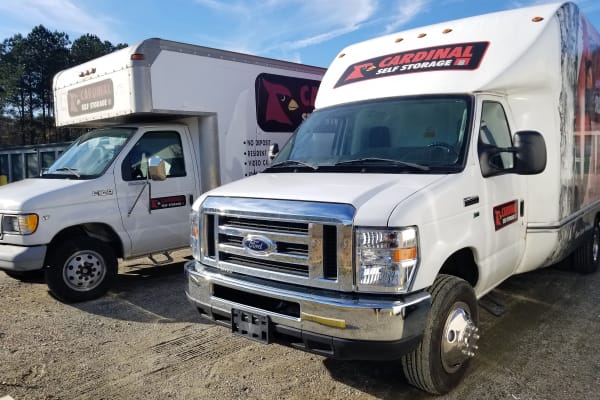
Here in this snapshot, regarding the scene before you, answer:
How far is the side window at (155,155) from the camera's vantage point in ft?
20.2

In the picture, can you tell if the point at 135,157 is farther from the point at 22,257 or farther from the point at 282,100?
the point at 282,100

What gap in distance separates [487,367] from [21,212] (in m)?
→ 4.91

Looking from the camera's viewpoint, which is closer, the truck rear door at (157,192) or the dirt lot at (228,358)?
the dirt lot at (228,358)

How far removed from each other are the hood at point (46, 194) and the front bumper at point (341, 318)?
324 cm

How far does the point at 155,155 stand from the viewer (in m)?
6.41

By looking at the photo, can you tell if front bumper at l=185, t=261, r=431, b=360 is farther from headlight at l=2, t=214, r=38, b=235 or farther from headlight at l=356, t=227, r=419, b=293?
headlight at l=2, t=214, r=38, b=235

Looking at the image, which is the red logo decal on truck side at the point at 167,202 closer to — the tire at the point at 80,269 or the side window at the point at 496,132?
the tire at the point at 80,269

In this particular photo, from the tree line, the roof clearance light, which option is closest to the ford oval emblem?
the roof clearance light

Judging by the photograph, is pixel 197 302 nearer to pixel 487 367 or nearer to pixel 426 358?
pixel 426 358

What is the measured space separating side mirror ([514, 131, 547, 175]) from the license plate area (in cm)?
223

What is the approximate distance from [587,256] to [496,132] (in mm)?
3222

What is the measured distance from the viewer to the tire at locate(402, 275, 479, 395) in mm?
3135

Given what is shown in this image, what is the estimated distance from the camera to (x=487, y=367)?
3.79m

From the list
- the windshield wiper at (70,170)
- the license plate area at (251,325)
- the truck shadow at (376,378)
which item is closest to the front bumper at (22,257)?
the windshield wiper at (70,170)
